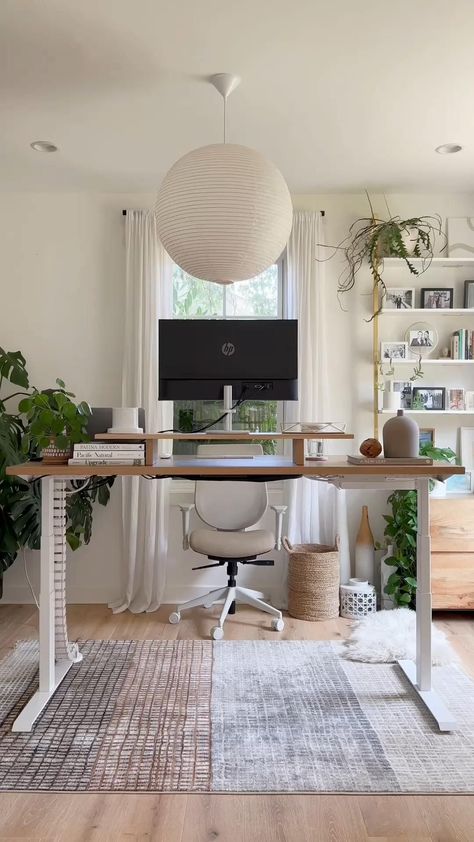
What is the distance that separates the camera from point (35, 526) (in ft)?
12.7

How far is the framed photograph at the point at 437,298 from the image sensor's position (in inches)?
169

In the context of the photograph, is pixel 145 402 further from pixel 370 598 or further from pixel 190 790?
pixel 190 790

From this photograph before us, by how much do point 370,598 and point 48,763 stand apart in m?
2.20

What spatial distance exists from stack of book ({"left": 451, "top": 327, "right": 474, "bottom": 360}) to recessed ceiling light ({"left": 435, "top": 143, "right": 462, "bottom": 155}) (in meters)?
1.08

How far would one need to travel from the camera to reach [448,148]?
3.60 metres

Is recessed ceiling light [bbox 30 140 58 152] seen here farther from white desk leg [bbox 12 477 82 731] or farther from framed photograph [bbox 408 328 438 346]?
framed photograph [bbox 408 328 438 346]

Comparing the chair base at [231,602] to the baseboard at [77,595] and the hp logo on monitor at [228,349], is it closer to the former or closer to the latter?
the baseboard at [77,595]

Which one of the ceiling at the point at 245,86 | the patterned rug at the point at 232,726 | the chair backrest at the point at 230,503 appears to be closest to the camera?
the patterned rug at the point at 232,726

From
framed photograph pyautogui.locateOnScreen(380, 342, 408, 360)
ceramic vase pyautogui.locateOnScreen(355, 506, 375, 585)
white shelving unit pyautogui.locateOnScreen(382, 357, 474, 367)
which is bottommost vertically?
ceramic vase pyautogui.locateOnScreen(355, 506, 375, 585)

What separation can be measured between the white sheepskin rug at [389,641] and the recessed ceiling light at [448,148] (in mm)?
2529

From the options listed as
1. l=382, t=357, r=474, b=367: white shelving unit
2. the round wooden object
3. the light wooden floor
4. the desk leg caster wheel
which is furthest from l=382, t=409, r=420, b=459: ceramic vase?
l=382, t=357, r=474, b=367: white shelving unit

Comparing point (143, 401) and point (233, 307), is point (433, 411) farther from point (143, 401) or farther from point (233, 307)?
point (143, 401)

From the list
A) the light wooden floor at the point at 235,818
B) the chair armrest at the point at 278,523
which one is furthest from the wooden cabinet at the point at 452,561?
the light wooden floor at the point at 235,818

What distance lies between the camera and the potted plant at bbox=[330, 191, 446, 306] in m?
4.17
